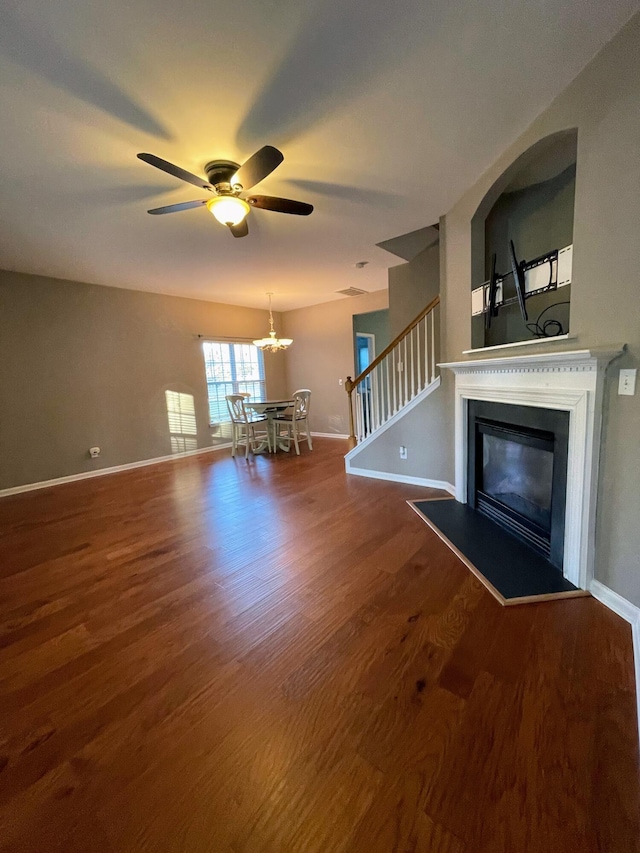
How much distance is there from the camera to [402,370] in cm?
385

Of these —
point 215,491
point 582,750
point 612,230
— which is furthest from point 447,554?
point 215,491

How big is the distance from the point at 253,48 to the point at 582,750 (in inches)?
116

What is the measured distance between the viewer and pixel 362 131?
1.95 m

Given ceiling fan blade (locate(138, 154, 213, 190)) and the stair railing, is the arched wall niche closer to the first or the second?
the stair railing

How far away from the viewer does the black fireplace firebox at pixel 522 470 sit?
2.02 metres

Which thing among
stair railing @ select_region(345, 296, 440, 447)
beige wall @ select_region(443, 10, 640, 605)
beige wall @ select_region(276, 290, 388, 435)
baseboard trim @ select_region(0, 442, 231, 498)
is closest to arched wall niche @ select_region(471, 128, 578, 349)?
beige wall @ select_region(443, 10, 640, 605)

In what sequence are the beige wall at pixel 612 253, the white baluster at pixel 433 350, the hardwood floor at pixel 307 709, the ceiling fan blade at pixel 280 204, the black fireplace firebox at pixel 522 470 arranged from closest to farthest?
the hardwood floor at pixel 307 709 < the beige wall at pixel 612 253 < the black fireplace firebox at pixel 522 470 < the ceiling fan blade at pixel 280 204 < the white baluster at pixel 433 350

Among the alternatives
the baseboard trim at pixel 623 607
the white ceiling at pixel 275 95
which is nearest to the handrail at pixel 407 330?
the white ceiling at pixel 275 95

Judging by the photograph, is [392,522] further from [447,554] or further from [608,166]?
[608,166]

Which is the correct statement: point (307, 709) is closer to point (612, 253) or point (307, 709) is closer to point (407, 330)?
point (612, 253)

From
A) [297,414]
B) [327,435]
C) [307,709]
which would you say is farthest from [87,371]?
[307,709]

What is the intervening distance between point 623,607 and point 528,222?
2570 millimetres

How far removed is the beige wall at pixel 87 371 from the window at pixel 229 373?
212 millimetres

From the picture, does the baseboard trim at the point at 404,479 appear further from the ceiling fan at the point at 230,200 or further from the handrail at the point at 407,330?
the ceiling fan at the point at 230,200
